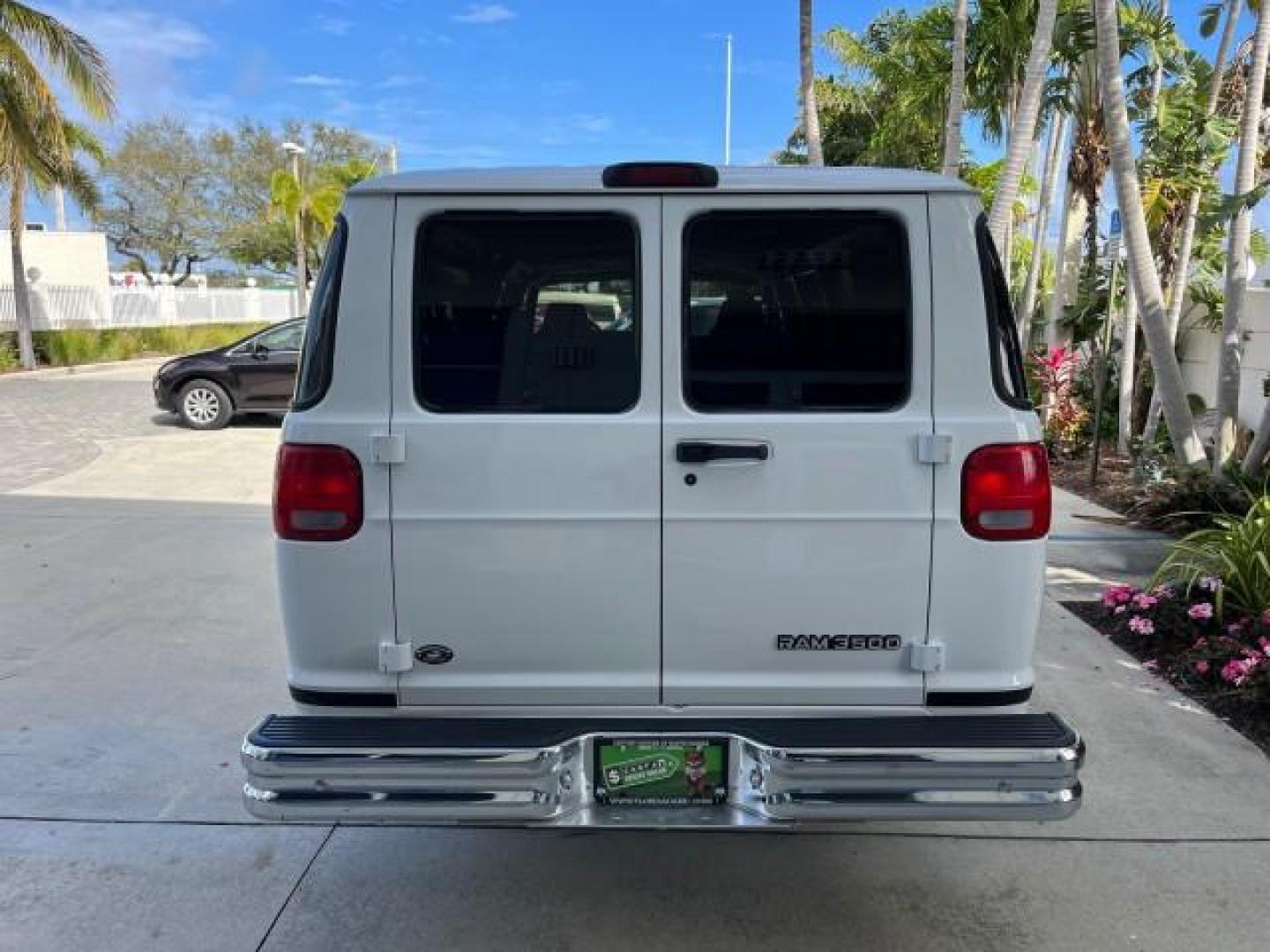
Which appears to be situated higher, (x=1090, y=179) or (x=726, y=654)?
(x=1090, y=179)

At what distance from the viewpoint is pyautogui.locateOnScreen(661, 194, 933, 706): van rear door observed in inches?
109

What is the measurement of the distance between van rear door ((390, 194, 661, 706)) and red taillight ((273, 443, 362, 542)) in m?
0.12

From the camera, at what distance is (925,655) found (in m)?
2.81

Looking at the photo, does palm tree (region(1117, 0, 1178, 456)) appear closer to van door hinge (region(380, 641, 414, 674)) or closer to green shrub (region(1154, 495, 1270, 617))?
green shrub (region(1154, 495, 1270, 617))

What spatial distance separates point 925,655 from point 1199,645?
10.3 ft

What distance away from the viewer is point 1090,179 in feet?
40.9

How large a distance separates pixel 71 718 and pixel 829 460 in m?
3.68

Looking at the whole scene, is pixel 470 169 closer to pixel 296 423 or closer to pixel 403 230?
pixel 403 230

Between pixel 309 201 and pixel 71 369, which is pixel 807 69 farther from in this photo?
pixel 309 201

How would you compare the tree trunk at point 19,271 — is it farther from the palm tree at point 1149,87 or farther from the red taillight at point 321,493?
the red taillight at point 321,493

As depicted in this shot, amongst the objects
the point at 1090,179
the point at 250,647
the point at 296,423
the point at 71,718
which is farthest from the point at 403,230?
the point at 1090,179

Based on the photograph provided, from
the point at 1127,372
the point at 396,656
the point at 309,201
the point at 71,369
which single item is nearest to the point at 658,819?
the point at 396,656

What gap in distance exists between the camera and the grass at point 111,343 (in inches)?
891

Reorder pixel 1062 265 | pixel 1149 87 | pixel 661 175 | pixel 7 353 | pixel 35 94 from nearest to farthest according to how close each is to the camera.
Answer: pixel 661 175
pixel 1149 87
pixel 1062 265
pixel 35 94
pixel 7 353
